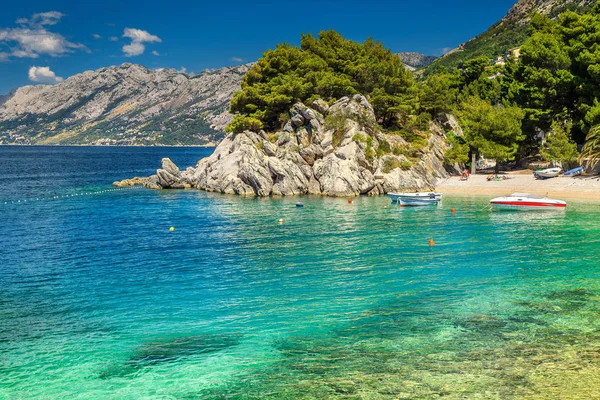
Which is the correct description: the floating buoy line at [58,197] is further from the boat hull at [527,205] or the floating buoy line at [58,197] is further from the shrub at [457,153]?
the boat hull at [527,205]

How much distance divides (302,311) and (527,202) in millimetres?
42200

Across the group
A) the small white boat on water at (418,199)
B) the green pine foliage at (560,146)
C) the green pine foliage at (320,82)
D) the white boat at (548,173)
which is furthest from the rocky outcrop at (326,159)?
the green pine foliage at (560,146)

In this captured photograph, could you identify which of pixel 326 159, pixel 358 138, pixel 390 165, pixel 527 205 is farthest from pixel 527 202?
pixel 326 159

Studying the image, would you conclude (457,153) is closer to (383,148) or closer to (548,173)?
(383,148)

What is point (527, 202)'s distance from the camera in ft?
179

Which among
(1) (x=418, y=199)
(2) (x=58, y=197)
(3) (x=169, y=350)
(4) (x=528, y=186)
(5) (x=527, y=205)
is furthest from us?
(2) (x=58, y=197)

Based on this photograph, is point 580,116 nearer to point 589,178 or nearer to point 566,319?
point 589,178

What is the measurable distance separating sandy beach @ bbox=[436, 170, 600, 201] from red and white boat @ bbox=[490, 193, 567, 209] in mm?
8394

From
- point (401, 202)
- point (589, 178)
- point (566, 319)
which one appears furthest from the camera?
point (589, 178)

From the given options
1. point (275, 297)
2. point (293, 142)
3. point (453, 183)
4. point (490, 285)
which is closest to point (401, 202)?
point (453, 183)

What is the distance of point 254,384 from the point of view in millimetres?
15547

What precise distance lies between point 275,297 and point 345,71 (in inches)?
2792

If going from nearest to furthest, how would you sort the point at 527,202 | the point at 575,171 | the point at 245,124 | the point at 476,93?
the point at 527,202 → the point at 575,171 → the point at 245,124 → the point at 476,93

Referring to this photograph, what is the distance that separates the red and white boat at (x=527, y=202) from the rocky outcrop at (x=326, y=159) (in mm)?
16434
